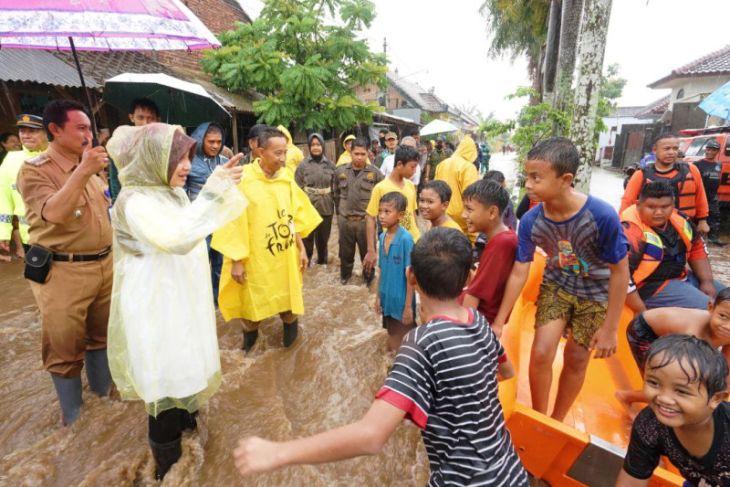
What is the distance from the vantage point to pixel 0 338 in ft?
12.8

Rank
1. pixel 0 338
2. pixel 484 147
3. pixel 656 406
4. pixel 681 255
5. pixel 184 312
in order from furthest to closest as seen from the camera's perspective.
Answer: pixel 484 147
pixel 0 338
pixel 681 255
pixel 184 312
pixel 656 406

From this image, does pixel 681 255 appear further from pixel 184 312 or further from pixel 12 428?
pixel 12 428

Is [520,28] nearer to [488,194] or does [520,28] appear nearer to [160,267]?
[488,194]

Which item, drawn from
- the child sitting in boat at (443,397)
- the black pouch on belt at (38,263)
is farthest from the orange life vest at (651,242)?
the black pouch on belt at (38,263)

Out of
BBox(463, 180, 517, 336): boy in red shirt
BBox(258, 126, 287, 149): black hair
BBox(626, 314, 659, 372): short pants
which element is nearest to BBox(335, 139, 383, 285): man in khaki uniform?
BBox(258, 126, 287, 149): black hair

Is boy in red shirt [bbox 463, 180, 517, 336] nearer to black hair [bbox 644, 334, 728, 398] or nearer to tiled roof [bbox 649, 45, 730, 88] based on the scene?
black hair [bbox 644, 334, 728, 398]

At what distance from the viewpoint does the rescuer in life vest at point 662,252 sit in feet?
9.22

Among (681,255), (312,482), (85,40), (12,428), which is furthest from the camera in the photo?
(85,40)

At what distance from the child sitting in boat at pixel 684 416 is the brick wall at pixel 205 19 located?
11.1m

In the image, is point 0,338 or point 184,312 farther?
point 0,338

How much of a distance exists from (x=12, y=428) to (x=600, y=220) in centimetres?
397

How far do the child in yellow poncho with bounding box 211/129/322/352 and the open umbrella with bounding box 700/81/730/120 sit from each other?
238 inches

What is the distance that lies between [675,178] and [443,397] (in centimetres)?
454

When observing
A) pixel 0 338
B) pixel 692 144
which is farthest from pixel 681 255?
pixel 692 144
